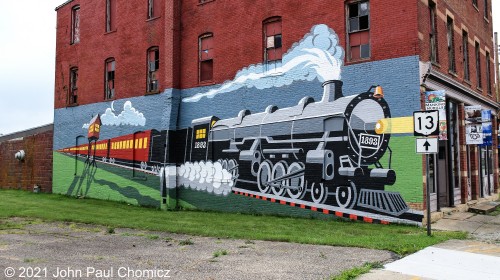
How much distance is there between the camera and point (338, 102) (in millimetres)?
14398

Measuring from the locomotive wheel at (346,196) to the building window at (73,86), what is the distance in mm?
17219

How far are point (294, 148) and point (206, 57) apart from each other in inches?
243

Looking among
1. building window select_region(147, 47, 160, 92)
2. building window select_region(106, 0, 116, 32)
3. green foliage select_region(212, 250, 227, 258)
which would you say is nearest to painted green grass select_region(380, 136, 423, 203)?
green foliage select_region(212, 250, 227, 258)

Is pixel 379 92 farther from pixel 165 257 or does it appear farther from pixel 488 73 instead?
pixel 488 73

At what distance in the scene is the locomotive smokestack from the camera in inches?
569

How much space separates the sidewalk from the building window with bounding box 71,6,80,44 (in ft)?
74.7

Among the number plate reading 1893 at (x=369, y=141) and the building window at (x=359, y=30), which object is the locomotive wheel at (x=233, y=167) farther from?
the building window at (x=359, y=30)

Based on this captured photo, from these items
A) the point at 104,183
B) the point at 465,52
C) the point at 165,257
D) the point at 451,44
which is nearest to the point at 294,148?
the point at 451,44

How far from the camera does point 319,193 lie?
48.3ft

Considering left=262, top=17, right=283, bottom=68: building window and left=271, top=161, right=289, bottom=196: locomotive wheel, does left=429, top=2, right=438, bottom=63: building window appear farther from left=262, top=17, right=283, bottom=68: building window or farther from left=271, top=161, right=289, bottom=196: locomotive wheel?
left=271, top=161, right=289, bottom=196: locomotive wheel

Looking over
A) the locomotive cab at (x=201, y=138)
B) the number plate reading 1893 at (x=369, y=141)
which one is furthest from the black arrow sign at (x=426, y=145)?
the locomotive cab at (x=201, y=138)

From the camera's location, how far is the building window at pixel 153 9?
2100cm

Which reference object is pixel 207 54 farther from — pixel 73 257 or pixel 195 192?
pixel 73 257

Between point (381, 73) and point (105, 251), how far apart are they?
30.7 ft
